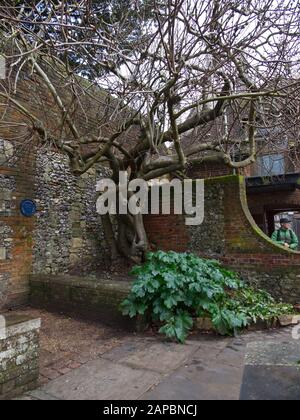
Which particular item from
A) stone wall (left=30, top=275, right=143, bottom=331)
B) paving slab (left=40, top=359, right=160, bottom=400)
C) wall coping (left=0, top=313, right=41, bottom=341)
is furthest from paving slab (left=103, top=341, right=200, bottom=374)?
wall coping (left=0, top=313, right=41, bottom=341)

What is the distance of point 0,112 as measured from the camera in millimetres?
5562

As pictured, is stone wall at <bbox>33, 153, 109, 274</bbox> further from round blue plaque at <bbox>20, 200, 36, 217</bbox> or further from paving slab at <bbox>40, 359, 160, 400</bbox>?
paving slab at <bbox>40, 359, 160, 400</bbox>

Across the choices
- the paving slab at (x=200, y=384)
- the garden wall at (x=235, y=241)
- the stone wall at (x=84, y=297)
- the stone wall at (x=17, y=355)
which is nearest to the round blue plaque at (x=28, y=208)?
the stone wall at (x=84, y=297)

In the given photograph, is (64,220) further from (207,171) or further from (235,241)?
(207,171)

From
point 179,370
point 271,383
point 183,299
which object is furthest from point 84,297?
point 271,383

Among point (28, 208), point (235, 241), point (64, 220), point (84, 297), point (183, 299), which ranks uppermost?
point (28, 208)

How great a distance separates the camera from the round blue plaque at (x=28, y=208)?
573 cm

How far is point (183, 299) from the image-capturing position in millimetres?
4277

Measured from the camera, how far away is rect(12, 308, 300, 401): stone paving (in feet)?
8.82

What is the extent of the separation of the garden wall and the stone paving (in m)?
1.30

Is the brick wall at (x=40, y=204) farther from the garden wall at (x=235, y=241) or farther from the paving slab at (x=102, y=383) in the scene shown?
the paving slab at (x=102, y=383)

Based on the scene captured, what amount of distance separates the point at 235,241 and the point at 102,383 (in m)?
3.64
